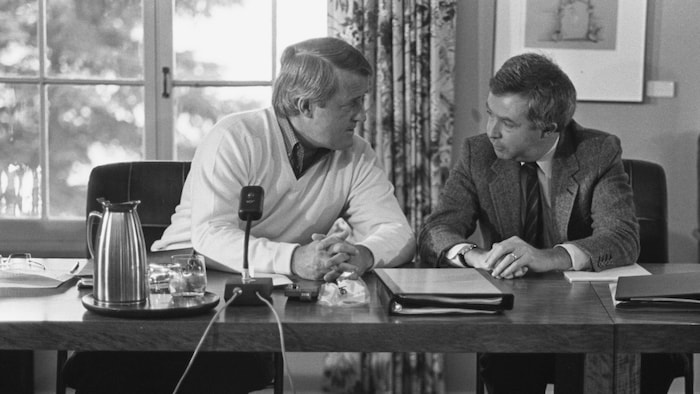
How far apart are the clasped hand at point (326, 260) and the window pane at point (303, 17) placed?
5.50 feet

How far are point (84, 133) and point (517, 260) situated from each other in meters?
2.11

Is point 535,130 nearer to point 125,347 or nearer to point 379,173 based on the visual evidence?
point 379,173

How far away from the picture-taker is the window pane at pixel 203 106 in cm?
335

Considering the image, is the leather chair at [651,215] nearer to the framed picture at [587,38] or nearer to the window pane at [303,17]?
the framed picture at [587,38]

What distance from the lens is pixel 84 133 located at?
3359 millimetres

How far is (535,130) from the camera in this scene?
2203 mm

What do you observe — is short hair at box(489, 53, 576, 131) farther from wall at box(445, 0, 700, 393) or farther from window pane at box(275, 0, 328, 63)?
window pane at box(275, 0, 328, 63)

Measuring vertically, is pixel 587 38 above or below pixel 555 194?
above

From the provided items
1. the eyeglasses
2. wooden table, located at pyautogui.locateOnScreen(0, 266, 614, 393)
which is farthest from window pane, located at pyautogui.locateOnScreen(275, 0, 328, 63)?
wooden table, located at pyautogui.locateOnScreen(0, 266, 614, 393)

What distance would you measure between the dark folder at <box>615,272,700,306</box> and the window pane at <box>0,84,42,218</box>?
2.48 m

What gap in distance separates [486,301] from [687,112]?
85.7 inches

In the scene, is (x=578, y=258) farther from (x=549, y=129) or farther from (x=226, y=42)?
(x=226, y=42)

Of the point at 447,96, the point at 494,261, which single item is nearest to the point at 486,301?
the point at 494,261

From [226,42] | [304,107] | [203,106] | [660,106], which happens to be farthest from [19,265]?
[660,106]
